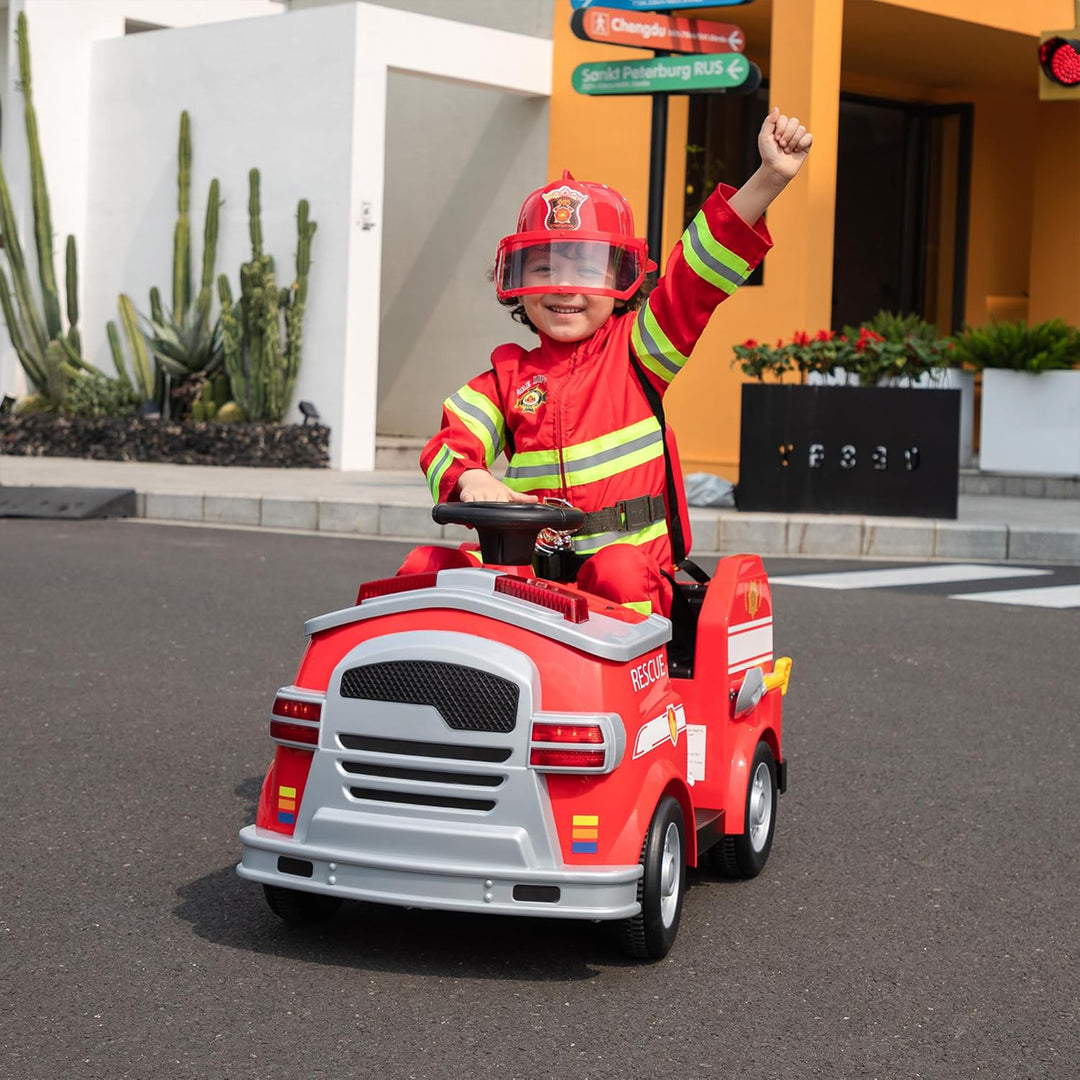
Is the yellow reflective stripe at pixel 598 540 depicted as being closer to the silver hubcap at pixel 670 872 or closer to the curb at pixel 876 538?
the silver hubcap at pixel 670 872

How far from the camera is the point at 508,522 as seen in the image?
3.43 metres

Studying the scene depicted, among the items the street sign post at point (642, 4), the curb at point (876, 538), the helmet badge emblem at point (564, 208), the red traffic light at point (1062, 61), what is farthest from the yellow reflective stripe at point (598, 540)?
the street sign post at point (642, 4)

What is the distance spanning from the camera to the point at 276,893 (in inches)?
138

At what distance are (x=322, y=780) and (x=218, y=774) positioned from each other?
5.69 ft

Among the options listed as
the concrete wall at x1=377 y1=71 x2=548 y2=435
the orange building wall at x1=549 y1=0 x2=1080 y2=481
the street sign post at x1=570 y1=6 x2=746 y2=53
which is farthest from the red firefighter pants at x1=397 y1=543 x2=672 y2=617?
the concrete wall at x1=377 y1=71 x2=548 y2=435

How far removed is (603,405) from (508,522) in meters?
0.58

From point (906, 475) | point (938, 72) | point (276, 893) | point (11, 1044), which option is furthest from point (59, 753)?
point (938, 72)

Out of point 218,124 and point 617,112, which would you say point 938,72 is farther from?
point 218,124

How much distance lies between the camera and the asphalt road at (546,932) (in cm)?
297

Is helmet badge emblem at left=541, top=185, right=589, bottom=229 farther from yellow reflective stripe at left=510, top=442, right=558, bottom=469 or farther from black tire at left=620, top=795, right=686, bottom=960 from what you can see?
black tire at left=620, top=795, right=686, bottom=960

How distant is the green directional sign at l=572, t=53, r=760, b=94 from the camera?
12625mm

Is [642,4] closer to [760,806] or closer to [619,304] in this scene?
[619,304]

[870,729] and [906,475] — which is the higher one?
[906,475]

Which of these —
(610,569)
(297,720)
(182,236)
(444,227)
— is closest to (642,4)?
(444,227)
